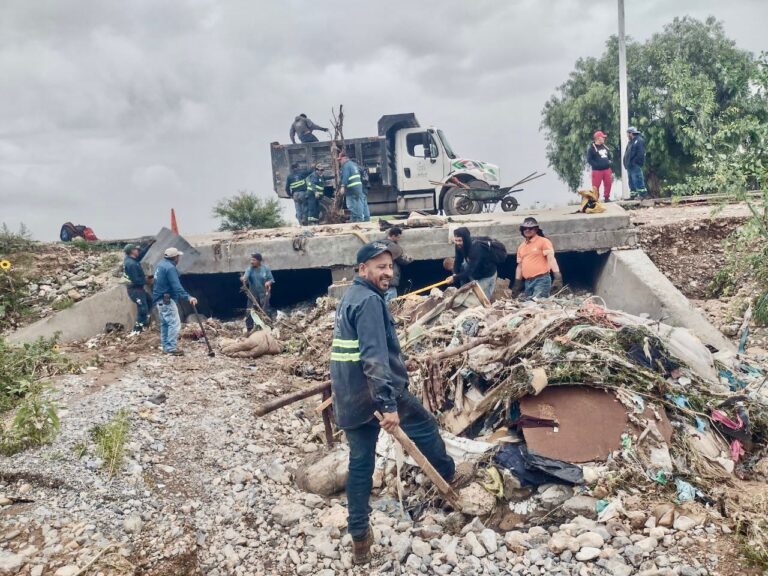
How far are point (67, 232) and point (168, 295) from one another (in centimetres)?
591

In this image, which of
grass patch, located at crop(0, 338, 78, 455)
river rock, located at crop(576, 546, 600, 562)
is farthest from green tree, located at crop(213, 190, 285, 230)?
river rock, located at crop(576, 546, 600, 562)

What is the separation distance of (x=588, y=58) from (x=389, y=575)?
2011cm

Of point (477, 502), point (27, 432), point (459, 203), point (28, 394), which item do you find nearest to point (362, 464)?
point (477, 502)

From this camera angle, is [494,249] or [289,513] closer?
[289,513]

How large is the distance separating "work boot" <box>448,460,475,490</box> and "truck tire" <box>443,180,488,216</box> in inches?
366

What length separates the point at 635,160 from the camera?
10.9 metres

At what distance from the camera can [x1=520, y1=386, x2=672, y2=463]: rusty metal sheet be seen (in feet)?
12.3

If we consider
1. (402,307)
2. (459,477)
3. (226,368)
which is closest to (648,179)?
(402,307)

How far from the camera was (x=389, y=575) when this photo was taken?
123 inches

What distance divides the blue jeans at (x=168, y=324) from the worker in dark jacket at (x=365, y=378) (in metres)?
4.73

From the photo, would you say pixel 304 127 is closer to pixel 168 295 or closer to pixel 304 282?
pixel 304 282

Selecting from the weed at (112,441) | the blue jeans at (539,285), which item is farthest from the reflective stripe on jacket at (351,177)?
the weed at (112,441)

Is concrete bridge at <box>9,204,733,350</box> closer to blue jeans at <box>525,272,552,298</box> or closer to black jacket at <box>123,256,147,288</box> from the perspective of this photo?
black jacket at <box>123,256,147,288</box>

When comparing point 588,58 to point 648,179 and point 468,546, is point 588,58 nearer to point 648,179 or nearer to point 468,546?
point 648,179
